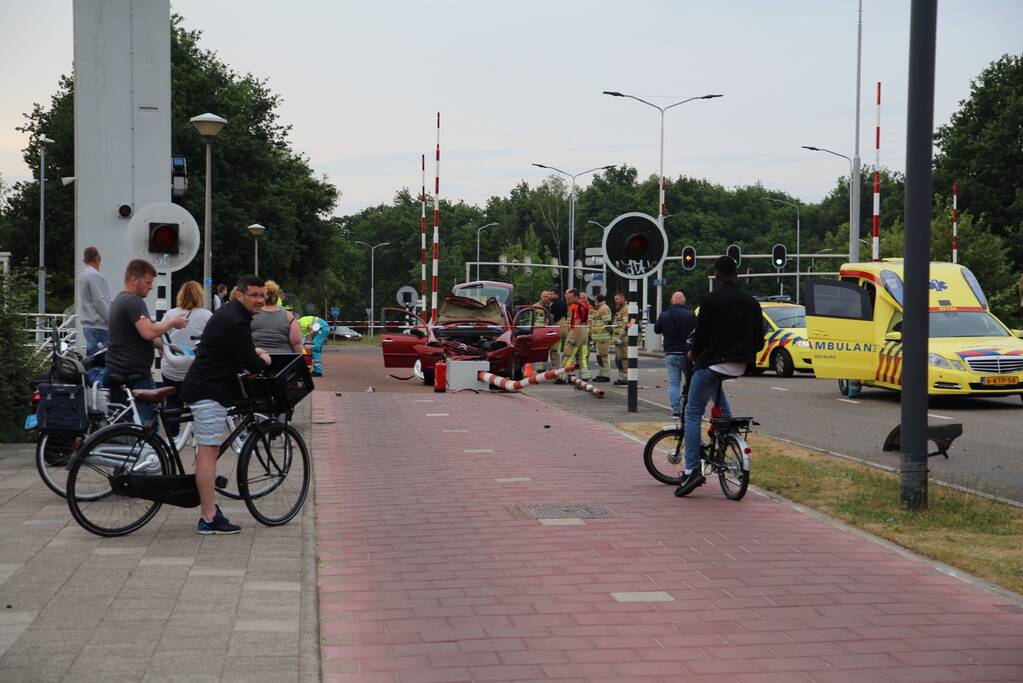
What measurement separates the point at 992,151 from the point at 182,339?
53.0 metres

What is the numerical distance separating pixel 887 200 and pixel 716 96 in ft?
124

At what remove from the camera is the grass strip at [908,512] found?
24.9 ft

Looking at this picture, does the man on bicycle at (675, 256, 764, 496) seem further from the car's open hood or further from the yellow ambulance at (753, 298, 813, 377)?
the car's open hood

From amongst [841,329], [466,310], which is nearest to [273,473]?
[841,329]

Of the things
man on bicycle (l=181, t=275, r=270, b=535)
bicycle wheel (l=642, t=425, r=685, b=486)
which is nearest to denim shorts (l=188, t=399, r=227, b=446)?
man on bicycle (l=181, t=275, r=270, b=535)

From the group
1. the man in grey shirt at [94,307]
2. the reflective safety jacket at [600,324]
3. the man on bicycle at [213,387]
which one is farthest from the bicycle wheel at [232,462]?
the reflective safety jacket at [600,324]

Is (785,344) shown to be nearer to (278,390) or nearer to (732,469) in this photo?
(732,469)

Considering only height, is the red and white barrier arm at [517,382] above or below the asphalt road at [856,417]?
above

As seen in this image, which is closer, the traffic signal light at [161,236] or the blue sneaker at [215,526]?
the blue sneaker at [215,526]

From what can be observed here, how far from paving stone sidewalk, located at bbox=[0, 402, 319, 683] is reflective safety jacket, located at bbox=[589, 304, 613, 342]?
604 inches

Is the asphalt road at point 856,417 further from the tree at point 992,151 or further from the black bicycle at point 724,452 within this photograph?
the tree at point 992,151

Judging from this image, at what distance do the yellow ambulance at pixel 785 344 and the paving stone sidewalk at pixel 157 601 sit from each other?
18800 mm

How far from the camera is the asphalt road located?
1200 centimetres

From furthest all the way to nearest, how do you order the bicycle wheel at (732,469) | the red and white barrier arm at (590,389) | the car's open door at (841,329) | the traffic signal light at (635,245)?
1. the red and white barrier arm at (590,389)
2. the car's open door at (841,329)
3. the traffic signal light at (635,245)
4. the bicycle wheel at (732,469)
